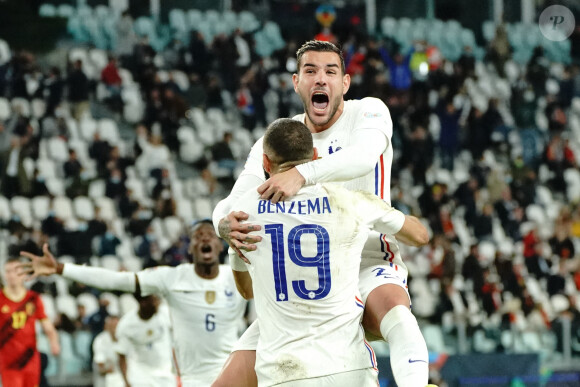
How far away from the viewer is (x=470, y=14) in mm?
27281

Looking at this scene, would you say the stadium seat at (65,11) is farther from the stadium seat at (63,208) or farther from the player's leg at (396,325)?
the player's leg at (396,325)

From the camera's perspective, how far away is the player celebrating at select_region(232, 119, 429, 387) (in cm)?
495

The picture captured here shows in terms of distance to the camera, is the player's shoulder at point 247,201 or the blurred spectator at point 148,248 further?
the blurred spectator at point 148,248

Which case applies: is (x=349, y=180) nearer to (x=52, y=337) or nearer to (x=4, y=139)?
(x=52, y=337)

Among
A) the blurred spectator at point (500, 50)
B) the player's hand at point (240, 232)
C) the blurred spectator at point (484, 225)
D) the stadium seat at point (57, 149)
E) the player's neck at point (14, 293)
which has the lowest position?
the blurred spectator at point (484, 225)

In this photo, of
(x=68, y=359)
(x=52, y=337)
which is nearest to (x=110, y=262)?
(x=68, y=359)

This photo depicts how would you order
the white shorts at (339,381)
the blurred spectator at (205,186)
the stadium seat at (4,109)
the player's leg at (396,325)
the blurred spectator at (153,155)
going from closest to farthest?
1. the white shorts at (339,381)
2. the player's leg at (396,325)
3. the stadium seat at (4,109)
4. the blurred spectator at (153,155)
5. the blurred spectator at (205,186)

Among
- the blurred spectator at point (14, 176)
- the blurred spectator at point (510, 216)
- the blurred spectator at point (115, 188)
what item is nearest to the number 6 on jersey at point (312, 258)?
the blurred spectator at point (115, 188)

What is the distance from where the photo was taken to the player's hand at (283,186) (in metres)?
4.98

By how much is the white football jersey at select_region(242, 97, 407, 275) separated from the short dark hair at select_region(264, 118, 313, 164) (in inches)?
24.1

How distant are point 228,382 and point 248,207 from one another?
103cm

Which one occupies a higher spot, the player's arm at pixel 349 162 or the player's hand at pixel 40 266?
the player's arm at pixel 349 162

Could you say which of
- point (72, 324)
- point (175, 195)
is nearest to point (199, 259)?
point (72, 324)

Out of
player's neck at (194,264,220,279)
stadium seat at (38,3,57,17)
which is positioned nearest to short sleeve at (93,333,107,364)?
player's neck at (194,264,220,279)
